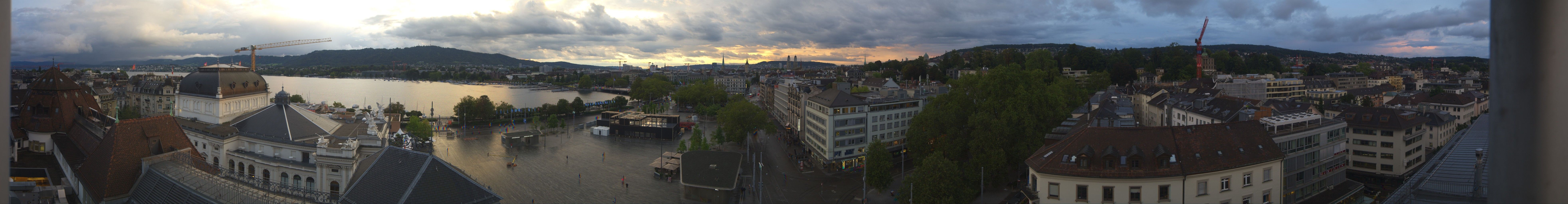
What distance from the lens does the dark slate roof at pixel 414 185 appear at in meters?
11.1

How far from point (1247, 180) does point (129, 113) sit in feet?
136

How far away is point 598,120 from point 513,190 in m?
19.2

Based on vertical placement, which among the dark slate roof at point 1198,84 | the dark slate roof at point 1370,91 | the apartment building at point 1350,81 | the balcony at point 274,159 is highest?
the apartment building at point 1350,81

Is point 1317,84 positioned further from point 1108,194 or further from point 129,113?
point 129,113

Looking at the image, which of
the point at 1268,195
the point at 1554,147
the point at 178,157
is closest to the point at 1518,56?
the point at 1554,147

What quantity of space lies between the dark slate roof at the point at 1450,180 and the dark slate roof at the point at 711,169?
13.8m

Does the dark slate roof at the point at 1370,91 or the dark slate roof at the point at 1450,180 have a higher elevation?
the dark slate roof at the point at 1370,91

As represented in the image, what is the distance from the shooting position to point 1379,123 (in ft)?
73.6

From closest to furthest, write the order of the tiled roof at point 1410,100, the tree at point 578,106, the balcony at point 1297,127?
the balcony at point 1297,127 < the tiled roof at point 1410,100 < the tree at point 578,106

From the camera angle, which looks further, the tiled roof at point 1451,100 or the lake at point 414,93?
the lake at point 414,93

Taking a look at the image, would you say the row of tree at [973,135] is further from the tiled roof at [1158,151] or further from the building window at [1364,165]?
the building window at [1364,165]

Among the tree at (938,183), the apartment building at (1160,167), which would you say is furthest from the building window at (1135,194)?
the tree at (938,183)

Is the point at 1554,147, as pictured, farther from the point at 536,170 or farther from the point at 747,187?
the point at 536,170

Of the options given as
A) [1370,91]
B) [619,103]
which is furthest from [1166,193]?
[619,103]
